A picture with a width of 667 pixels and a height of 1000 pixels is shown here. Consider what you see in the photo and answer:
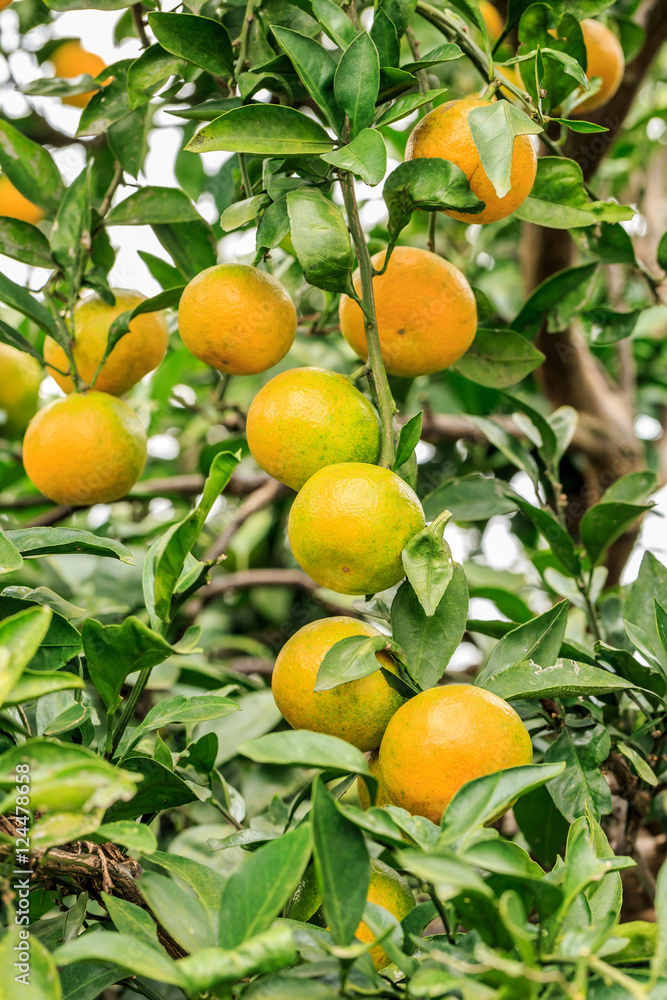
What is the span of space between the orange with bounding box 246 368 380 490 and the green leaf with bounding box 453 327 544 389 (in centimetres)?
33

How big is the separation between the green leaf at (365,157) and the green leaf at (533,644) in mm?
411

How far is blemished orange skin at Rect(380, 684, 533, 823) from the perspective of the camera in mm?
608

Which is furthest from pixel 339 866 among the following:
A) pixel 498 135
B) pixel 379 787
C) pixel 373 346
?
pixel 498 135

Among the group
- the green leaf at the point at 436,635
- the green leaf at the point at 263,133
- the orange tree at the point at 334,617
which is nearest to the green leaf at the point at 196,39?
the orange tree at the point at 334,617

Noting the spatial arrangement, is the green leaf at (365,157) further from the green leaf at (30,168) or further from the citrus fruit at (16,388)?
the citrus fruit at (16,388)

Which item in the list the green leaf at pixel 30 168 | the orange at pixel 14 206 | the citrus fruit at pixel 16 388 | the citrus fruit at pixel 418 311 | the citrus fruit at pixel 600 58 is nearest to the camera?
the citrus fruit at pixel 418 311

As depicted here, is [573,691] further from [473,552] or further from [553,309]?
[473,552]

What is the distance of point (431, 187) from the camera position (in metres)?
0.71

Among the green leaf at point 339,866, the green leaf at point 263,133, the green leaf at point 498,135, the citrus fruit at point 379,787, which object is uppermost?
the green leaf at point 263,133

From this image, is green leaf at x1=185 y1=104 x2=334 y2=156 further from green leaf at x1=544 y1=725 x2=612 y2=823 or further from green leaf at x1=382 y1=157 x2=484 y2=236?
green leaf at x1=544 y1=725 x2=612 y2=823

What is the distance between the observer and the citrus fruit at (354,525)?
0.66 m

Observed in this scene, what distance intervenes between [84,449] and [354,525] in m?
0.44

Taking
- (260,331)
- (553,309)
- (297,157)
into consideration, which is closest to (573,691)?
(260,331)

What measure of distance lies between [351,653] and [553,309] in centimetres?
74
